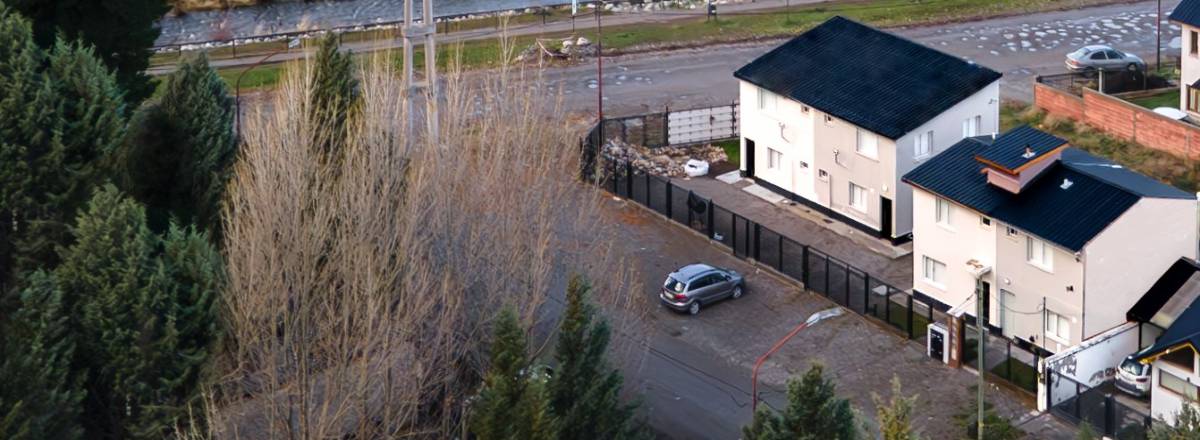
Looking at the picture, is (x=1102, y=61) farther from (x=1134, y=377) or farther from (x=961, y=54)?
(x=1134, y=377)

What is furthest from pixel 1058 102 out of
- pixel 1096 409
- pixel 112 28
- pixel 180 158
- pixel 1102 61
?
pixel 180 158

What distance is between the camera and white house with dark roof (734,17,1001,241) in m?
52.4

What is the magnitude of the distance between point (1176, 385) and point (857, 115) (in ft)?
48.1

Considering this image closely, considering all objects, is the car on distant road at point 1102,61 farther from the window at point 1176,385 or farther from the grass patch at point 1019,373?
Answer: the window at point 1176,385

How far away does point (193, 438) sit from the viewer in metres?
32.6

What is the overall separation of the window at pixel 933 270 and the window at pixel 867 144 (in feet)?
16.8

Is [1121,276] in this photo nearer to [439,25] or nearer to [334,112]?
[334,112]

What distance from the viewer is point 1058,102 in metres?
62.5

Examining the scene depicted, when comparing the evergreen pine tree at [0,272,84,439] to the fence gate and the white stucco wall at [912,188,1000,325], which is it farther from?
the fence gate

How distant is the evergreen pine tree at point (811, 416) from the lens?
30859 millimetres

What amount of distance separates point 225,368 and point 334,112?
6.34 m

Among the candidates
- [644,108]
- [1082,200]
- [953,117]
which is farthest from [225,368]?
[644,108]

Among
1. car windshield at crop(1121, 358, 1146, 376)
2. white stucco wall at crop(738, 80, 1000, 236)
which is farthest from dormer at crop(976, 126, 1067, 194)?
car windshield at crop(1121, 358, 1146, 376)

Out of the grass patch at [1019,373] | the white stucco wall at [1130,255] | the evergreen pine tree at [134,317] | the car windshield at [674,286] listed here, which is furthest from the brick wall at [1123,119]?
the evergreen pine tree at [134,317]
